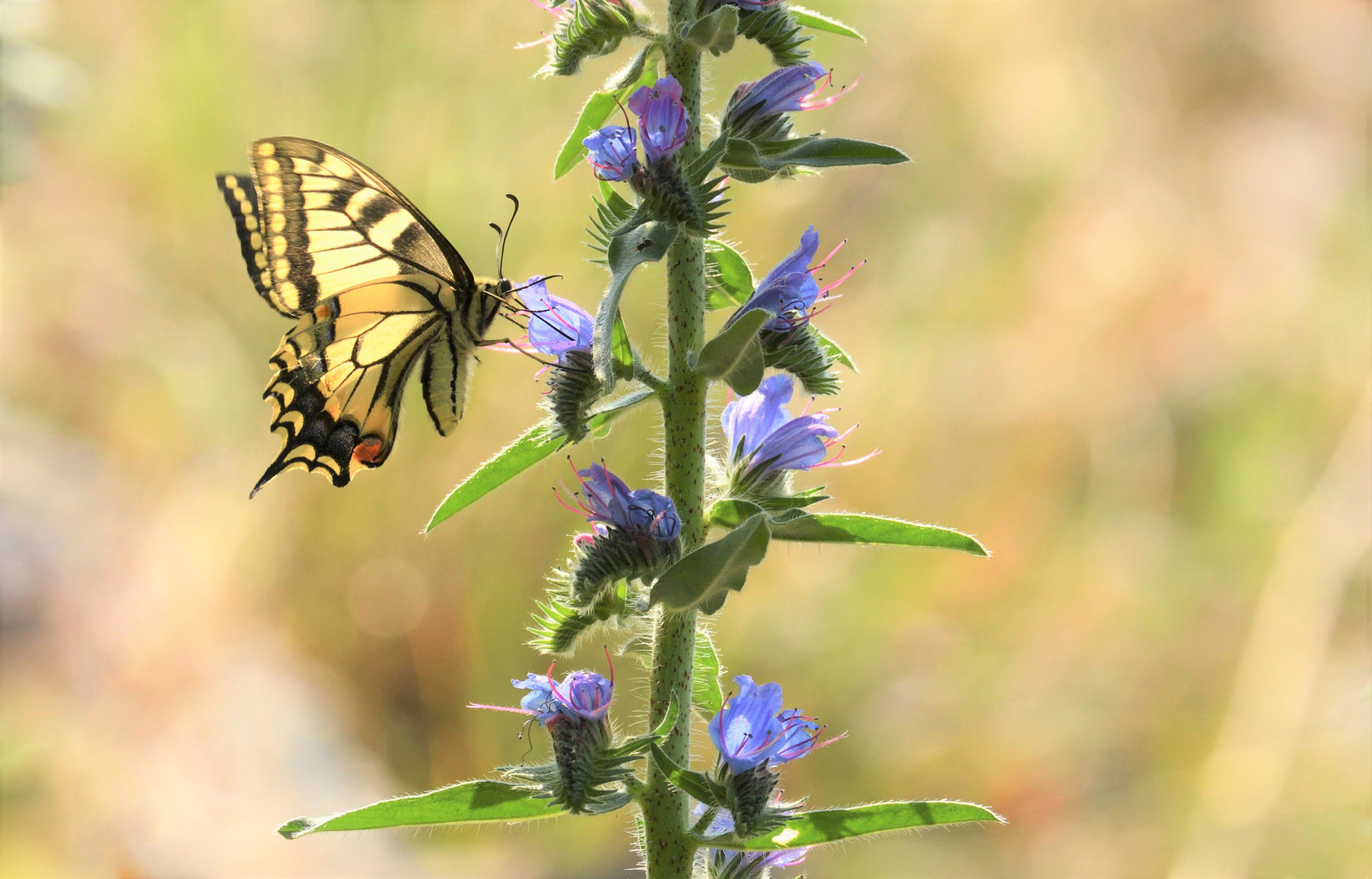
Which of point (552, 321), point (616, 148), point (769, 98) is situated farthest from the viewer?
point (552, 321)

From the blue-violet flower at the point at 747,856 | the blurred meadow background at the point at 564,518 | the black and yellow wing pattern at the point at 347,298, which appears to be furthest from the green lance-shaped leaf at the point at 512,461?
the blurred meadow background at the point at 564,518

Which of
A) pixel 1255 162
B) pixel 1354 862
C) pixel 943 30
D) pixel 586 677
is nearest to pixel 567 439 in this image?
pixel 586 677

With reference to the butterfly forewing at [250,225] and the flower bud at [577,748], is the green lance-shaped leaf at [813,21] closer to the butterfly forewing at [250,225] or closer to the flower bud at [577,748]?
the flower bud at [577,748]

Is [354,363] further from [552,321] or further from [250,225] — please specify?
[552,321]

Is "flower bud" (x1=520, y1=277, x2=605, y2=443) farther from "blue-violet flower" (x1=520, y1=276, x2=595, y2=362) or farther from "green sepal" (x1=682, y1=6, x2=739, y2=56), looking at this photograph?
"green sepal" (x1=682, y1=6, x2=739, y2=56)

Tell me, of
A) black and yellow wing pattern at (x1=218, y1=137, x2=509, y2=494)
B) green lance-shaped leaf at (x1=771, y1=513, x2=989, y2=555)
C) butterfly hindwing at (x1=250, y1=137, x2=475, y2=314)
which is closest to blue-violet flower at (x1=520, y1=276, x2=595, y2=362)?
green lance-shaped leaf at (x1=771, y1=513, x2=989, y2=555)

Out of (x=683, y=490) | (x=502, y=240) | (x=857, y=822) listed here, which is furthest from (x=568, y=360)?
(x=502, y=240)
